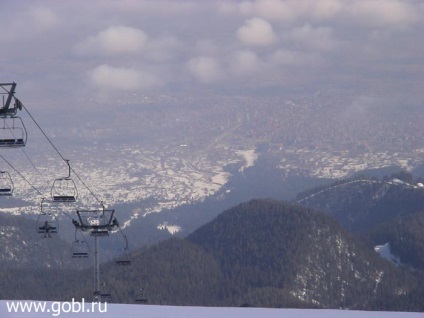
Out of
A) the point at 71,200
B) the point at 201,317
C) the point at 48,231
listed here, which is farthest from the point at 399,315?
the point at 48,231

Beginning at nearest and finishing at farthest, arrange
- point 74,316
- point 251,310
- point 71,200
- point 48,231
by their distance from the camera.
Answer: point 74,316 → point 251,310 → point 71,200 → point 48,231

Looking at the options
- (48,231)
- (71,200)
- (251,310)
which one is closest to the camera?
(251,310)

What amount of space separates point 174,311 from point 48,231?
35.0 m

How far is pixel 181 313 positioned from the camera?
37.9 m

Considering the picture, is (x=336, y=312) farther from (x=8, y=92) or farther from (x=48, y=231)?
(x=48, y=231)

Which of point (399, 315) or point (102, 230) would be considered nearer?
point (399, 315)

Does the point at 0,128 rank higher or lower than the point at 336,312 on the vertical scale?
higher

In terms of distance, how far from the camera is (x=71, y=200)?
5938 centimetres

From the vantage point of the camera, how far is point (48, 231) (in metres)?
72.2

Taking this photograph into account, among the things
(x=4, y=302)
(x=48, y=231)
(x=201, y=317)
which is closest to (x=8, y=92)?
(x=4, y=302)

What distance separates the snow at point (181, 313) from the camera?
37156 millimetres

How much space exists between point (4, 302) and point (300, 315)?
9417mm

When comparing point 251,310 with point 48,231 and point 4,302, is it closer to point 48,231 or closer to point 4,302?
point 4,302

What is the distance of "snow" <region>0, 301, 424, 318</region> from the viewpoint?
122 feet
